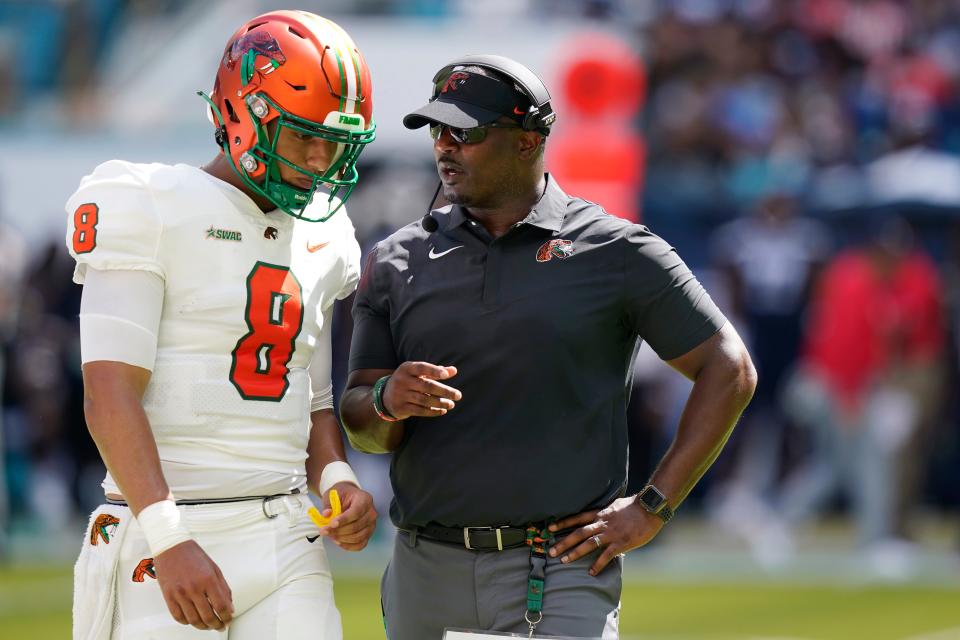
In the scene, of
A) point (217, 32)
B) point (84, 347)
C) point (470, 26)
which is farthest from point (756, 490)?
point (84, 347)

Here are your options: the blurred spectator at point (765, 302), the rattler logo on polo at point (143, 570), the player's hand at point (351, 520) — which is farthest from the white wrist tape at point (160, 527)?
the blurred spectator at point (765, 302)

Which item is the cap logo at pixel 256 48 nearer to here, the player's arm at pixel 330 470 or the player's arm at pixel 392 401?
the player's arm at pixel 330 470

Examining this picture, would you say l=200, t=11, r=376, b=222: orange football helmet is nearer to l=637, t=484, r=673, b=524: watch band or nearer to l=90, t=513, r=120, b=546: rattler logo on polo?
l=90, t=513, r=120, b=546: rattler logo on polo

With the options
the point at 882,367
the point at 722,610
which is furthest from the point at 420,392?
the point at 882,367

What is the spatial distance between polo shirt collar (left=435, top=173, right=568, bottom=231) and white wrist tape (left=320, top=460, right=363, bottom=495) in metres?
0.72

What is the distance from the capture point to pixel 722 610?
8.47 meters

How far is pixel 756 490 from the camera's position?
11570mm

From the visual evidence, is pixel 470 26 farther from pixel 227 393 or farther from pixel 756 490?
pixel 227 393

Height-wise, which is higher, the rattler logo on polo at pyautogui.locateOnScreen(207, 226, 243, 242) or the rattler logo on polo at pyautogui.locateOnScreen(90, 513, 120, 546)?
the rattler logo on polo at pyautogui.locateOnScreen(207, 226, 243, 242)

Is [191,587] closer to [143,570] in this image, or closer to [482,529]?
[143,570]

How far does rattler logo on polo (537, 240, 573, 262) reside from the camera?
378 centimetres

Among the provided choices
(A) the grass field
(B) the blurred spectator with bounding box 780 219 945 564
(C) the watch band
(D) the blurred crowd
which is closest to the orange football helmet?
(C) the watch band

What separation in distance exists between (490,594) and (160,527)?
929 mm

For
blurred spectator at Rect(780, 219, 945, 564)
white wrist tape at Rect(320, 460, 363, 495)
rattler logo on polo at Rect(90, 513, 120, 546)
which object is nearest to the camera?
rattler logo on polo at Rect(90, 513, 120, 546)
